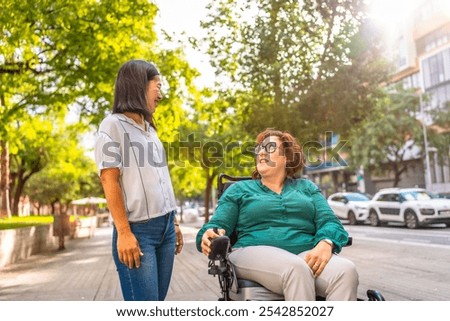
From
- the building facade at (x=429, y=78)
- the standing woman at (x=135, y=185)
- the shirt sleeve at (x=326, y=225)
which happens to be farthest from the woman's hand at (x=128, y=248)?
the building facade at (x=429, y=78)

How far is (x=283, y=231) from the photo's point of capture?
2.90 meters

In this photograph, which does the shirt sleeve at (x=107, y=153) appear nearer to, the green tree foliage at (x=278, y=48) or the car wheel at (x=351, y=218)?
the green tree foliage at (x=278, y=48)

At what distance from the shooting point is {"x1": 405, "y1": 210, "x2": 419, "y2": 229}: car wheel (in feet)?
49.9

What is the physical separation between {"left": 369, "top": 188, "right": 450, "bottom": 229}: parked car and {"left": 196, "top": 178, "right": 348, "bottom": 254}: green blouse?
38.8 feet

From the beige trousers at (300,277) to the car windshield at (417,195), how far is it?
1363 cm

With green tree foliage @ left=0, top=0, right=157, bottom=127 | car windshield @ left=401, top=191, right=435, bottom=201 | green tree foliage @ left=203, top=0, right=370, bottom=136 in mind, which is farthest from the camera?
car windshield @ left=401, top=191, right=435, bottom=201

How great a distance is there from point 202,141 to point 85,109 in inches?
395

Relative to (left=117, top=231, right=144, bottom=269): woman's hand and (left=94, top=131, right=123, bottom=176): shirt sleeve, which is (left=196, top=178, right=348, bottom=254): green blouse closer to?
(left=117, top=231, right=144, bottom=269): woman's hand

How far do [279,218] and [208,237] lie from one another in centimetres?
40

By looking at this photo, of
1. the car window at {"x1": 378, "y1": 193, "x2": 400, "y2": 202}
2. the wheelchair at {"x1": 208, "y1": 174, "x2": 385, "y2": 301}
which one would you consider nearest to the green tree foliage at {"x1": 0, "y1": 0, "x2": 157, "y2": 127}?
the wheelchair at {"x1": 208, "y1": 174, "x2": 385, "y2": 301}

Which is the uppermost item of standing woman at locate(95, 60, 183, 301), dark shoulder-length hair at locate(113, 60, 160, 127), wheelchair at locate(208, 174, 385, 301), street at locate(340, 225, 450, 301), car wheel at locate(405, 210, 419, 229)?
dark shoulder-length hair at locate(113, 60, 160, 127)

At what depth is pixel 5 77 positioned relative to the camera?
10.3 meters
